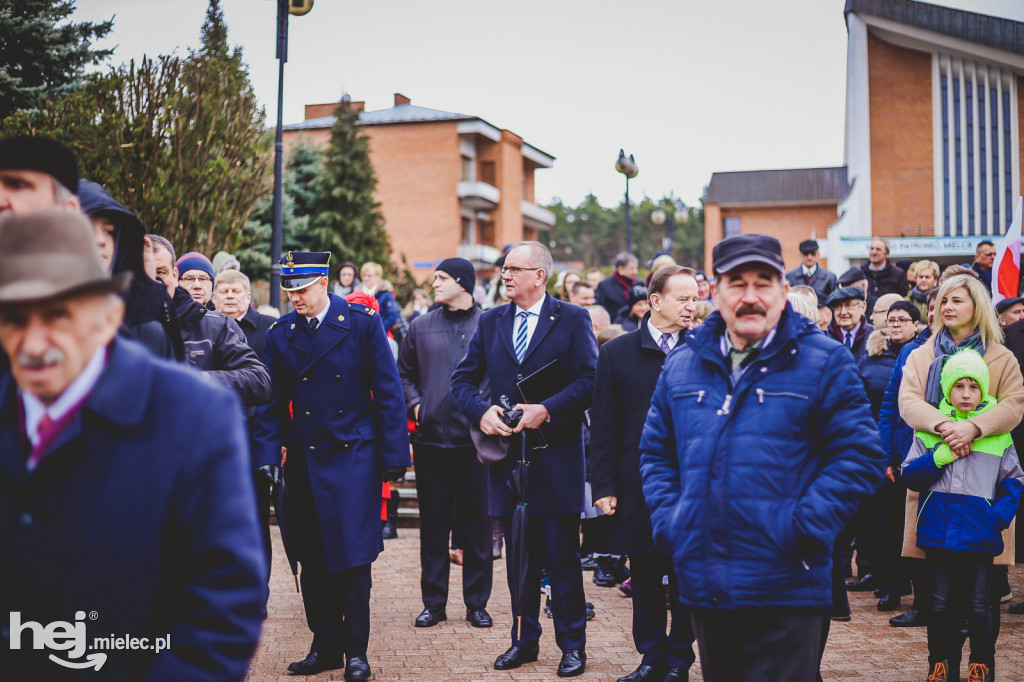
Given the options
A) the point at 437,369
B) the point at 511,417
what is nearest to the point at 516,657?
the point at 511,417

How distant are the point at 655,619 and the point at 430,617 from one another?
2.07m

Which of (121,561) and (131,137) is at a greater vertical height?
(131,137)

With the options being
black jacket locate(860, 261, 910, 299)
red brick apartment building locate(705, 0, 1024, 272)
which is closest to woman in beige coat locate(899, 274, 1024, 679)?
black jacket locate(860, 261, 910, 299)

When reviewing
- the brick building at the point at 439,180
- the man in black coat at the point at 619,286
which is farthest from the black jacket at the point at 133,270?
the brick building at the point at 439,180

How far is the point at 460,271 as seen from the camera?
820cm

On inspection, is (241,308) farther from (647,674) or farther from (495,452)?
(647,674)

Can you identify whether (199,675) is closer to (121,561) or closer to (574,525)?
(121,561)

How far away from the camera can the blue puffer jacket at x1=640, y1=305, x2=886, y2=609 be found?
3.53m

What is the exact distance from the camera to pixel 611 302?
1358 centimetres

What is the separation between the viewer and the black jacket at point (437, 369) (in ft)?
25.8

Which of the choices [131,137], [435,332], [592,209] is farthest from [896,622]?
[592,209]

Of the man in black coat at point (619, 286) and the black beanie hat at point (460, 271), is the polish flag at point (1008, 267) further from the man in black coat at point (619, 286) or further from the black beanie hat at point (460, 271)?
the black beanie hat at point (460, 271)

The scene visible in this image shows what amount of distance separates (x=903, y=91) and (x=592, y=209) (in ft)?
198

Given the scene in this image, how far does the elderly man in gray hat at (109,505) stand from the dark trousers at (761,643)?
6.74ft
